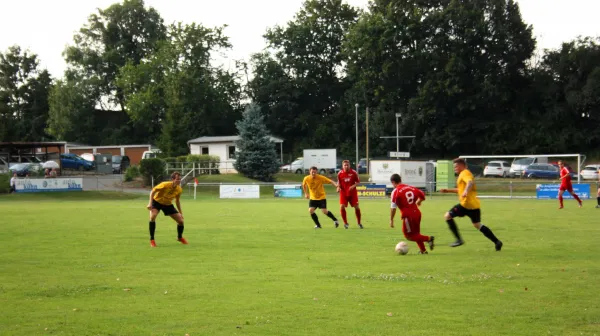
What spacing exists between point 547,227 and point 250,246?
33.6ft

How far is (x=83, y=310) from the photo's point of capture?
9.19 metres

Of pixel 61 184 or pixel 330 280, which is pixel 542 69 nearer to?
pixel 61 184

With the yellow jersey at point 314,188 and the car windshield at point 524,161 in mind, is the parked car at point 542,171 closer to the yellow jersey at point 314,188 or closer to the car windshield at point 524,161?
the car windshield at point 524,161

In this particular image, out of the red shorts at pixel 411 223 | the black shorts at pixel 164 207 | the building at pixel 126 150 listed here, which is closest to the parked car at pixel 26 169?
the building at pixel 126 150

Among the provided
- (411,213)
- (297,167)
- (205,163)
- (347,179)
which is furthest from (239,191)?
(411,213)

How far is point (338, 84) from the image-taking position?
286 ft

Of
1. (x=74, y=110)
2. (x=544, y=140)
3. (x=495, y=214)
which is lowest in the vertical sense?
(x=495, y=214)

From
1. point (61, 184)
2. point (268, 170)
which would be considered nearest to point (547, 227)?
point (61, 184)

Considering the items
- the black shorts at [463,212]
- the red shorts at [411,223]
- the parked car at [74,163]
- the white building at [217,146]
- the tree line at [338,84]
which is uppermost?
the tree line at [338,84]

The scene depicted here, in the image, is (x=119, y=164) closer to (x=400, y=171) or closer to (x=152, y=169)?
(x=152, y=169)

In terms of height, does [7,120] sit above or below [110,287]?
above

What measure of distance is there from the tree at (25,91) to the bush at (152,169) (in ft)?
142

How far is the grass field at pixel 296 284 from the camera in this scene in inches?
327

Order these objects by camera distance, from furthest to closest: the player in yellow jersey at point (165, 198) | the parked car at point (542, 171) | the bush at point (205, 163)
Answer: the bush at point (205, 163)
the parked car at point (542, 171)
the player in yellow jersey at point (165, 198)
